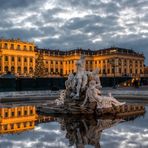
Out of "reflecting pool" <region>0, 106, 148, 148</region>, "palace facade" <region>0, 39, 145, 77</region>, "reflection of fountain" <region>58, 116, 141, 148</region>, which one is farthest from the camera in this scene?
"palace facade" <region>0, 39, 145, 77</region>

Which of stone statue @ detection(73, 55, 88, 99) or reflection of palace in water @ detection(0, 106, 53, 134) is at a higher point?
stone statue @ detection(73, 55, 88, 99)

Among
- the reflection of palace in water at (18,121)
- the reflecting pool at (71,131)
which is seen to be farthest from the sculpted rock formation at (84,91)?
the reflection of palace in water at (18,121)

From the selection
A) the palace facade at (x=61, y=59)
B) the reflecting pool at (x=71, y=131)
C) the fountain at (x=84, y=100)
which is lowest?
the reflecting pool at (x=71, y=131)

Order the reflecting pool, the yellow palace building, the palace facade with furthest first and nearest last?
the palace facade < the yellow palace building < the reflecting pool

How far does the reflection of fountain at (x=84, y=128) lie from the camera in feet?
34.2

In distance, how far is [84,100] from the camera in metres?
17.7

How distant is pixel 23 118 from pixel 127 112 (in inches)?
231

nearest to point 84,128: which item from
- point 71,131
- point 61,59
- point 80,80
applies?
point 71,131

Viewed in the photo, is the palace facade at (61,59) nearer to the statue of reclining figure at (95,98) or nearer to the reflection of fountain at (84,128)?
the statue of reclining figure at (95,98)

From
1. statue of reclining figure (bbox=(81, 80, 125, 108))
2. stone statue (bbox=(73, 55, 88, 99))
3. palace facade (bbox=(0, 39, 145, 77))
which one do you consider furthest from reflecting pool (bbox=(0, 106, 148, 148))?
palace facade (bbox=(0, 39, 145, 77))

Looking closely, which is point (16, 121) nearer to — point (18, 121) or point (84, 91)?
point (18, 121)

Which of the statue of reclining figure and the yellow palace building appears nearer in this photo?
the yellow palace building

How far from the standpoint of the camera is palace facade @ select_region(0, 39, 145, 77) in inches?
4134

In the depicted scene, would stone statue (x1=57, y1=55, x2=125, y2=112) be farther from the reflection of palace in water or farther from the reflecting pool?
the reflection of palace in water
